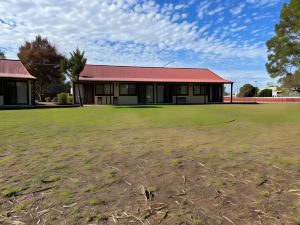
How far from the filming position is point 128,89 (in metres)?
27.6

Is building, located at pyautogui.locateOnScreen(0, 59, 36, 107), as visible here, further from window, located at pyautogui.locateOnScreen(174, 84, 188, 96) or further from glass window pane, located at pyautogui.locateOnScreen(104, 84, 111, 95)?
window, located at pyautogui.locateOnScreen(174, 84, 188, 96)

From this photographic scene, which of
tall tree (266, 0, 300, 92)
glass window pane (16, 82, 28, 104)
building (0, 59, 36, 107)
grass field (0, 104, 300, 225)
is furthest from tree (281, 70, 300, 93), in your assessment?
glass window pane (16, 82, 28, 104)

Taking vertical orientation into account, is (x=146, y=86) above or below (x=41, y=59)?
below

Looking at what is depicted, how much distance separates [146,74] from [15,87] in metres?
14.2

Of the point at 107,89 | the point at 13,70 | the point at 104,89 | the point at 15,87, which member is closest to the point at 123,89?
the point at 107,89

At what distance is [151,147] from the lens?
5.35 m

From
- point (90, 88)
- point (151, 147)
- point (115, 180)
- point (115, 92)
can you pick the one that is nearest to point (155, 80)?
point (115, 92)

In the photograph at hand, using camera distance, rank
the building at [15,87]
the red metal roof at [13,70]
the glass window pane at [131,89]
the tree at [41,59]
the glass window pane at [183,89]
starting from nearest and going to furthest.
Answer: the building at [15,87], the red metal roof at [13,70], the glass window pane at [131,89], the glass window pane at [183,89], the tree at [41,59]

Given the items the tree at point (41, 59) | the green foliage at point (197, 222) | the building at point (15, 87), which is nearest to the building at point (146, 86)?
the building at point (15, 87)

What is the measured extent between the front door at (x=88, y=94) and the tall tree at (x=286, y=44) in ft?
72.5

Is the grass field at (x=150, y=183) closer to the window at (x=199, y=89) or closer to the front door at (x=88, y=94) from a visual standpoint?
the front door at (x=88, y=94)

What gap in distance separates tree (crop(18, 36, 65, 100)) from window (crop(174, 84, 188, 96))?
56.3 ft

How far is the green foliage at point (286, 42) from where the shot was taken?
2769 cm

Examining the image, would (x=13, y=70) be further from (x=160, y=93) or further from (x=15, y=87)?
(x=160, y=93)
